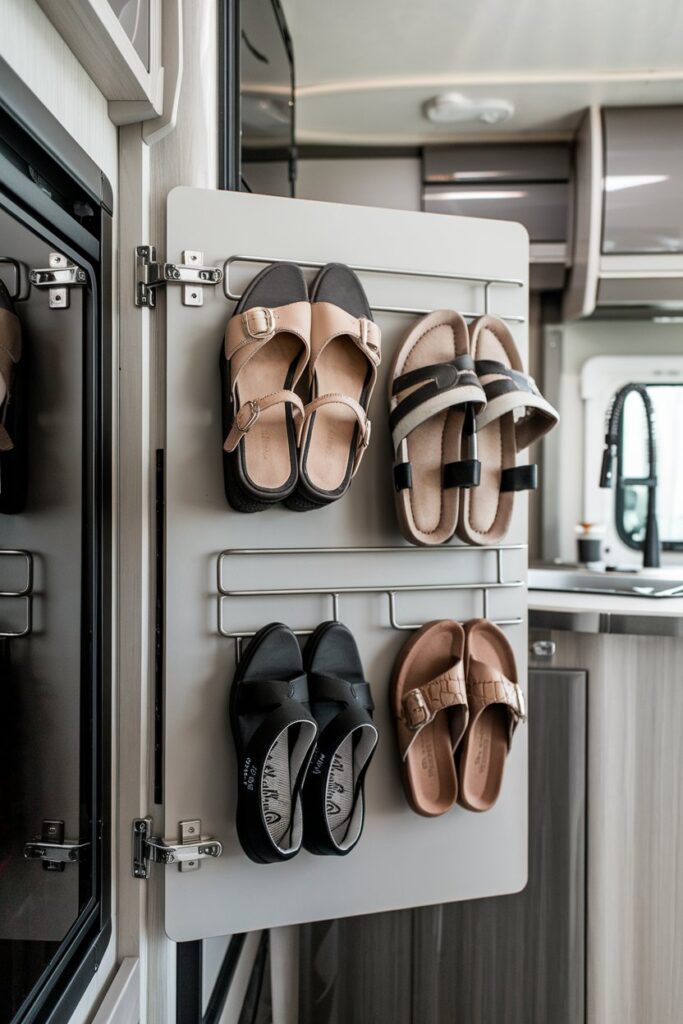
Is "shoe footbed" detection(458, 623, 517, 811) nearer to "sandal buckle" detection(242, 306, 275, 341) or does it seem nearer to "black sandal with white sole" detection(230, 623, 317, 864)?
"black sandal with white sole" detection(230, 623, 317, 864)

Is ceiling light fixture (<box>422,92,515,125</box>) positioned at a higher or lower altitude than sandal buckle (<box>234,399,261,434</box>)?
higher

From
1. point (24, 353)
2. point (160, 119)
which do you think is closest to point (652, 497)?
point (160, 119)

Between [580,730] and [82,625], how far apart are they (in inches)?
40.0

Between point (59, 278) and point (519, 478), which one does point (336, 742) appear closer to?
point (519, 478)

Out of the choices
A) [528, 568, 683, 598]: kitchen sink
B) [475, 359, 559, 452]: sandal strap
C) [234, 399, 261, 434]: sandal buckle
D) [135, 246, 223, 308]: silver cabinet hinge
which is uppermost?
[135, 246, 223, 308]: silver cabinet hinge

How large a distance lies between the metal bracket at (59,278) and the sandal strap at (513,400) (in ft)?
1.97

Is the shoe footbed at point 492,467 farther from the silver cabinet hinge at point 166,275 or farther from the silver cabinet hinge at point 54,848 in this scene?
the silver cabinet hinge at point 54,848

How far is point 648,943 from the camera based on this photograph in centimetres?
143

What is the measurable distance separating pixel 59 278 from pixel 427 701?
781 mm

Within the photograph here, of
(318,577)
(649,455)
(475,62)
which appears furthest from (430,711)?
(475,62)

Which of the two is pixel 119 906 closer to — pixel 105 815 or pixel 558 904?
pixel 105 815

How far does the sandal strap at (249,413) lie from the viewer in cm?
95

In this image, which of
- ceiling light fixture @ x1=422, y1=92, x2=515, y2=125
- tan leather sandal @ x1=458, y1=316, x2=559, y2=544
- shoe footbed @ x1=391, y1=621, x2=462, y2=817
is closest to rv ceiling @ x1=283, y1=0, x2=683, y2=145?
ceiling light fixture @ x1=422, y1=92, x2=515, y2=125

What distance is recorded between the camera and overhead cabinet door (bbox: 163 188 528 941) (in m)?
1.03
